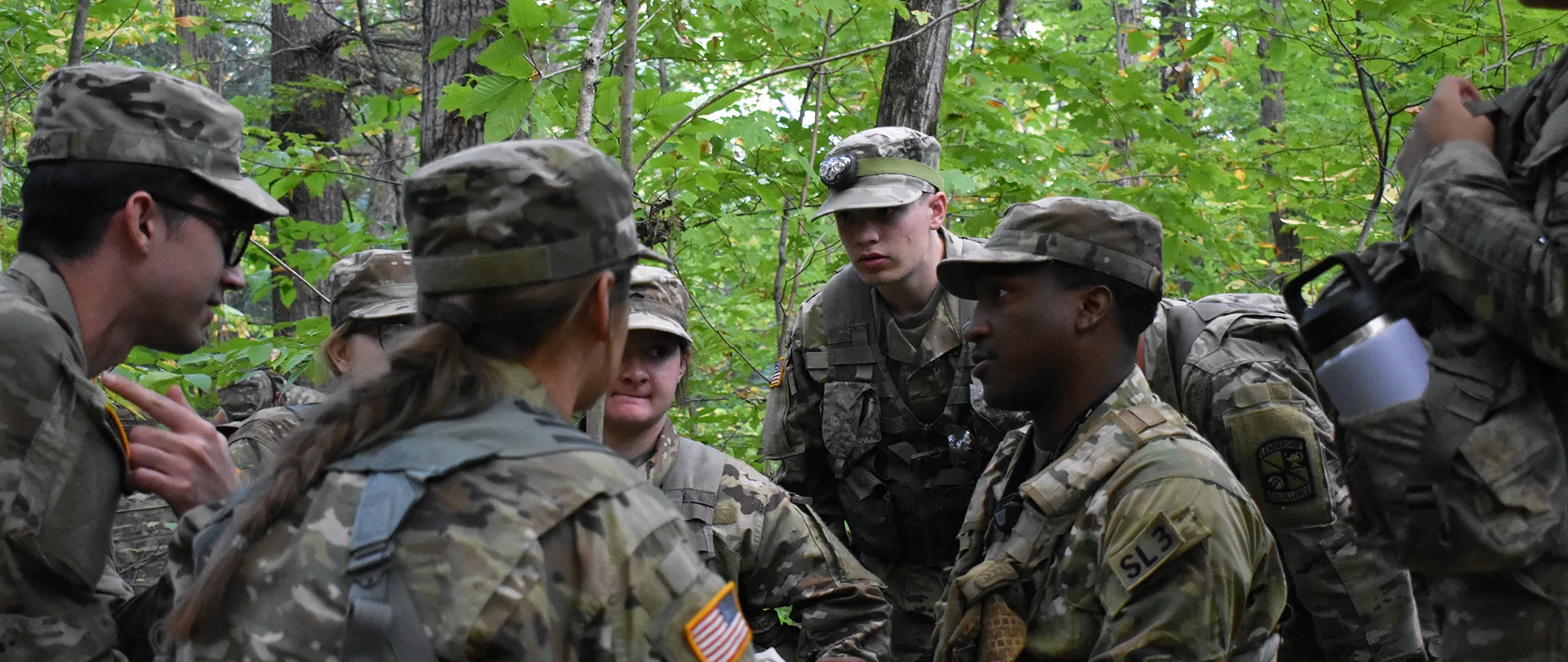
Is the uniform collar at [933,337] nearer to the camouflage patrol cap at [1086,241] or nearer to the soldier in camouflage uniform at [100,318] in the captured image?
the camouflage patrol cap at [1086,241]

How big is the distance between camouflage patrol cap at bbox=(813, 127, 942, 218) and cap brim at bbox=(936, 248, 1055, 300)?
144cm

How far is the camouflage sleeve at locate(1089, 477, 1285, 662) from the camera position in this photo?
8.40ft

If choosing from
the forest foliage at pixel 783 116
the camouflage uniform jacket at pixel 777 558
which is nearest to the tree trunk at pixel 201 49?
the forest foliage at pixel 783 116

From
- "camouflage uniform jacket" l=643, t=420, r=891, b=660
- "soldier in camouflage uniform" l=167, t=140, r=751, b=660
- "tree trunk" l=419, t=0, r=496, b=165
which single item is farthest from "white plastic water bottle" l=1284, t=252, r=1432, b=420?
"tree trunk" l=419, t=0, r=496, b=165

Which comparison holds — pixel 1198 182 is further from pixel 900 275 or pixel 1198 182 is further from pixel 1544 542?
pixel 1544 542

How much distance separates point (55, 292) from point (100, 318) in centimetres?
10

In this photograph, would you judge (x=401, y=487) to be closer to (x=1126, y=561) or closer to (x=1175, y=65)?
(x=1126, y=561)

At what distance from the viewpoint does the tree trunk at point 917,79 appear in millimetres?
6363

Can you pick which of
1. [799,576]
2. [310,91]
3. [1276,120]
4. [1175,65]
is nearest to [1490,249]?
[799,576]

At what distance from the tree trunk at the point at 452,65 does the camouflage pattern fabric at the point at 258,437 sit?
1998 mm

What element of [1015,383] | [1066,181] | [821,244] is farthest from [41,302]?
[1066,181]

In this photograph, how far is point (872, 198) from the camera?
4.86 m

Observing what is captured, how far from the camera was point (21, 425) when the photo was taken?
7.34 ft

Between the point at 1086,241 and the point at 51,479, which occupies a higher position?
the point at 1086,241
